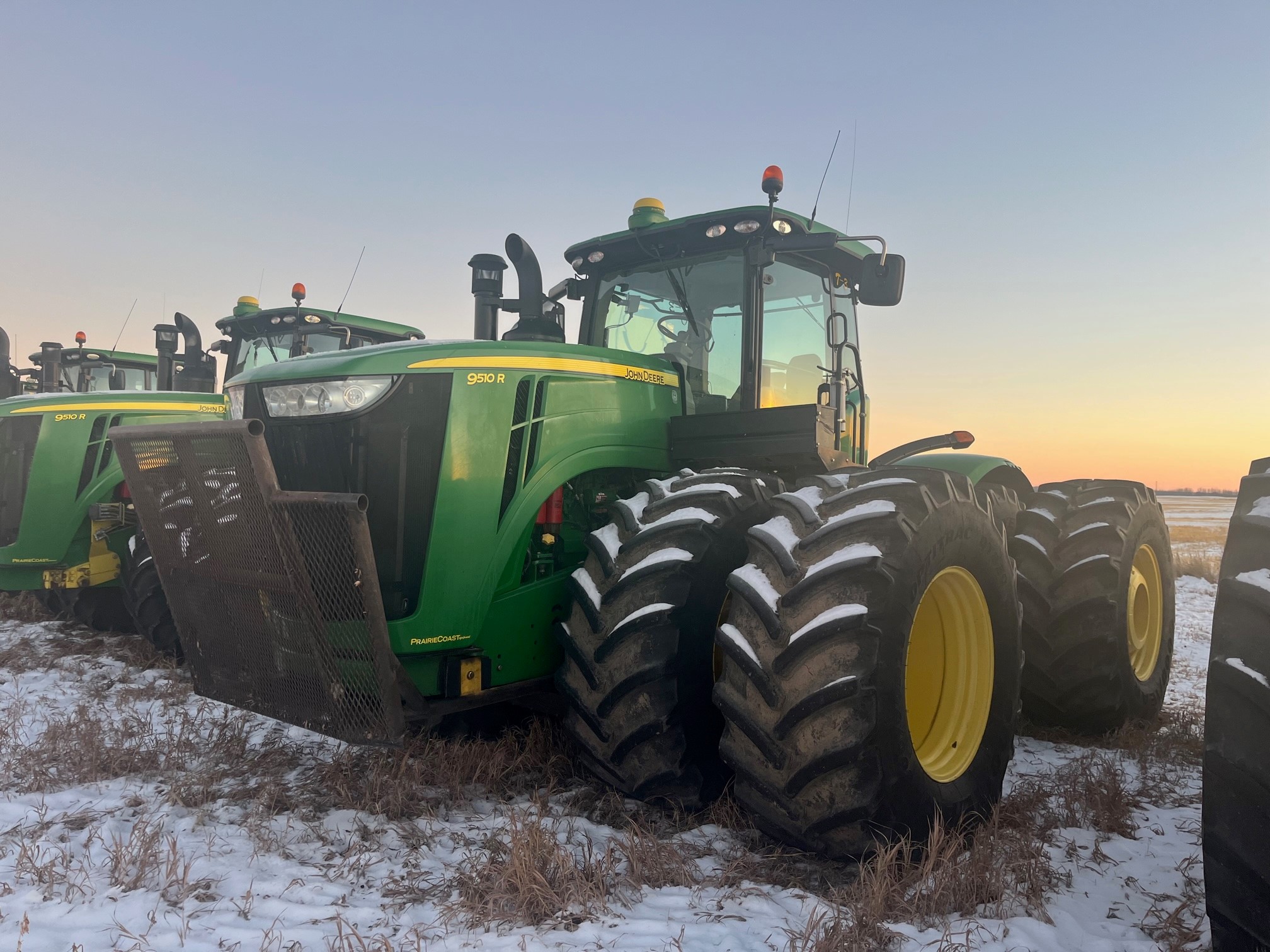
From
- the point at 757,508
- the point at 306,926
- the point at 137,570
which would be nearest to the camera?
the point at 306,926

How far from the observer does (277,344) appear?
888 centimetres

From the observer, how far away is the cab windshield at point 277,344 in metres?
8.62

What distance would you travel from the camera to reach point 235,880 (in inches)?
110

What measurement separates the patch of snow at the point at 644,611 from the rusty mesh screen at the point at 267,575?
2.73 ft

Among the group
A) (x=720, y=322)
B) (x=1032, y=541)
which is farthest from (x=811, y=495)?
(x=1032, y=541)

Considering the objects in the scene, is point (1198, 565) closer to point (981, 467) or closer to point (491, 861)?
point (981, 467)

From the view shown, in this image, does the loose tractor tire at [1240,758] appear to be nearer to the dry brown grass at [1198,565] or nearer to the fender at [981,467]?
the fender at [981,467]

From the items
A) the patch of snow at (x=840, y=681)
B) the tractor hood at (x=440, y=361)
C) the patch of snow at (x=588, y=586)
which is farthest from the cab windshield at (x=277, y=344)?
the patch of snow at (x=840, y=681)

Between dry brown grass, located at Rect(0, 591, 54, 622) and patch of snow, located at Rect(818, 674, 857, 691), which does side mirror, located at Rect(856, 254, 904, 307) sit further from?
dry brown grass, located at Rect(0, 591, 54, 622)

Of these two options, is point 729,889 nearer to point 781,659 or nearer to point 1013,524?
point 781,659

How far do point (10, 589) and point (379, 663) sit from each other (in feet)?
18.2

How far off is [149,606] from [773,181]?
4922 millimetres

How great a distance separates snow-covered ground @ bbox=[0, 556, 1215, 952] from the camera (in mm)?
2498

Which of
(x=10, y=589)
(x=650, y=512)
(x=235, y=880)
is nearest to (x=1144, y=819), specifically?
(x=650, y=512)
